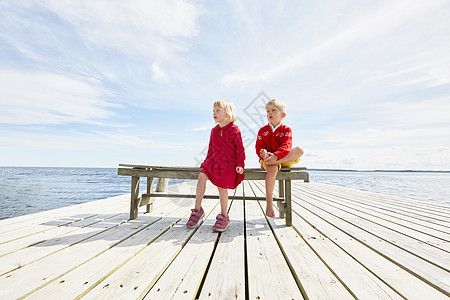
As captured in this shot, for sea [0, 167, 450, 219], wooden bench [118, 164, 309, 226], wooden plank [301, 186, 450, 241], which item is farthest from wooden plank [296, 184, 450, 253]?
sea [0, 167, 450, 219]

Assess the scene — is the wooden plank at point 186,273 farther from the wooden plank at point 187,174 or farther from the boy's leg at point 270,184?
the wooden plank at point 187,174

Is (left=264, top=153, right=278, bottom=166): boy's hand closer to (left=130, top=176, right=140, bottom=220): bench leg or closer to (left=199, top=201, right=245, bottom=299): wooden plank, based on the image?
(left=199, top=201, right=245, bottom=299): wooden plank

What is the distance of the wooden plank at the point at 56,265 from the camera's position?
1.21 meters

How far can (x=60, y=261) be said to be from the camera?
60.9 inches

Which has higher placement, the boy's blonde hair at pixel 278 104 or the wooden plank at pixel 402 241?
the boy's blonde hair at pixel 278 104

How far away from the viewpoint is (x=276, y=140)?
2.76 meters

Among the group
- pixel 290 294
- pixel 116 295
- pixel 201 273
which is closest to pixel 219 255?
pixel 201 273

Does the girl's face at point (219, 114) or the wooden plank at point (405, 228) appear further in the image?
the girl's face at point (219, 114)

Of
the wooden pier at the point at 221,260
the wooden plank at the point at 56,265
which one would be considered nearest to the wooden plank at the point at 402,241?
the wooden pier at the point at 221,260

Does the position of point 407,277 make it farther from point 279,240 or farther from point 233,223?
point 233,223

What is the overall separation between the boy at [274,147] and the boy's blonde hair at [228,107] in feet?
1.55

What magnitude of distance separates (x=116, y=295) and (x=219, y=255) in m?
0.76

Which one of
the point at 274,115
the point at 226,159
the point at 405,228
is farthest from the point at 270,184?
the point at 405,228

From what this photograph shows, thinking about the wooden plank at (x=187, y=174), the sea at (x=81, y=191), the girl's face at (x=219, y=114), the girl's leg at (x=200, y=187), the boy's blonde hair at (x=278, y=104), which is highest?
the boy's blonde hair at (x=278, y=104)
